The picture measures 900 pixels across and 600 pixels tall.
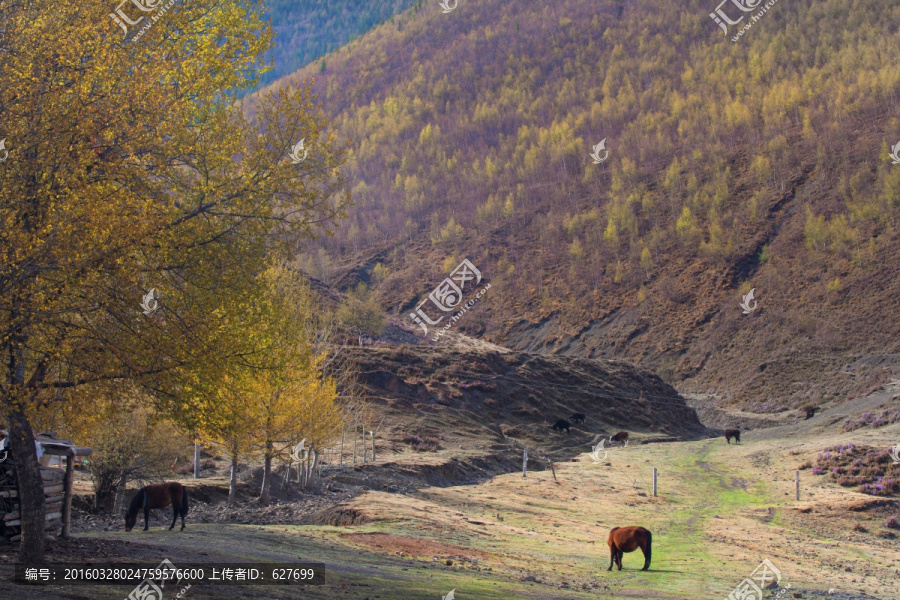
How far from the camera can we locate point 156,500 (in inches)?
649

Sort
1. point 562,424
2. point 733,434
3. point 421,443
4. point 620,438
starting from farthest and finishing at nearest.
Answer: point 620,438, point 562,424, point 733,434, point 421,443

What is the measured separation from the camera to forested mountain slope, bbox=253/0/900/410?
282ft

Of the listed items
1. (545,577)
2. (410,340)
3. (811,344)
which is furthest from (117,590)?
(811,344)

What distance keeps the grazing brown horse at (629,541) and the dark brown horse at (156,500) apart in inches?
410

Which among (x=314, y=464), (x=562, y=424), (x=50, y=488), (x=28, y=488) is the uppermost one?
(x=562, y=424)

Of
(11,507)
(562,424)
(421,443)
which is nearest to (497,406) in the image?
(562,424)

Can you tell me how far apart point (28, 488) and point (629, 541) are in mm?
12578

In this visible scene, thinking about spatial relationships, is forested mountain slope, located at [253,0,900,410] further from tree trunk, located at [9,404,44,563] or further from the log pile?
tree trunk, located at [9,404,44,563]

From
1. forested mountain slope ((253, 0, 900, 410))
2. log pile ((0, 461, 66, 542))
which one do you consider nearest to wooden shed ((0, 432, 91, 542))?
log pile ((0, 461, 66, 542))

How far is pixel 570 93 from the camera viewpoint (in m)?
181

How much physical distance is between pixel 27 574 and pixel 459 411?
43.9 metres

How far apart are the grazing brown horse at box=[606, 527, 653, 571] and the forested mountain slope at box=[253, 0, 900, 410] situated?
192 ft

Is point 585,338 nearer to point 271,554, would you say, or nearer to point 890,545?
point 890,545

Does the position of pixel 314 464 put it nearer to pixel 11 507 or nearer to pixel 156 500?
pixel 156 500
